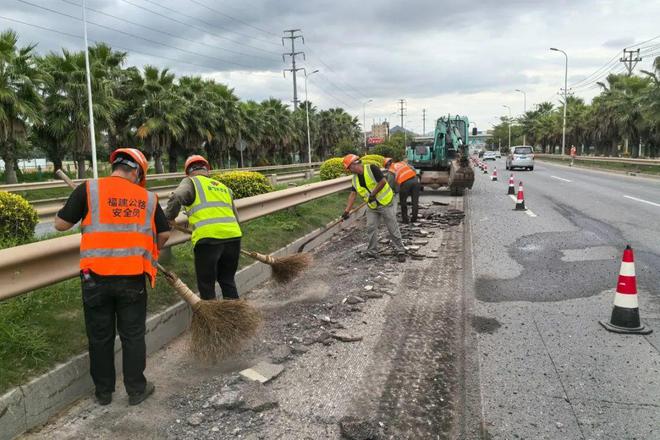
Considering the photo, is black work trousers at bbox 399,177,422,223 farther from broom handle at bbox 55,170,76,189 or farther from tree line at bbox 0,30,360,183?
tree line at bbox 0,30,360,183

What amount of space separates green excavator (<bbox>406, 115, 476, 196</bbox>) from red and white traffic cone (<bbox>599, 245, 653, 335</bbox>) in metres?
11.9

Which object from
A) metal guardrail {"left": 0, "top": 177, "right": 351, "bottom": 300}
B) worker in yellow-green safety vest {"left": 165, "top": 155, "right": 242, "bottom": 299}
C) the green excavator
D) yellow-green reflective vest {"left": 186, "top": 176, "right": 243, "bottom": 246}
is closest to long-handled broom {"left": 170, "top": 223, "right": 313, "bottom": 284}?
worker in yellow-green safety vest {"left": 165, "top": 155, "right": 242, "bottom": 299}

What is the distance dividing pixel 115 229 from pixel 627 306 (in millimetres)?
4107

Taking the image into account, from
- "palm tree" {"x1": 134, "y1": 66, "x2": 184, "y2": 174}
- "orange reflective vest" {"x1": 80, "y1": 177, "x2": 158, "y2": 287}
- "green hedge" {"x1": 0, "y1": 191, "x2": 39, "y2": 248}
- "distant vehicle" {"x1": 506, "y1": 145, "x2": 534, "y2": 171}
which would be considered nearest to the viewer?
"orange reflective vest" {"x1": 80, "y1": 177, "x2": 158, "y2": 287}

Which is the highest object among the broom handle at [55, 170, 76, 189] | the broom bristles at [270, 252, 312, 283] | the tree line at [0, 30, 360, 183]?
the tree line at [0, 30, 360, 183]

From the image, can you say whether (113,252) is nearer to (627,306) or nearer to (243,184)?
(627,306)

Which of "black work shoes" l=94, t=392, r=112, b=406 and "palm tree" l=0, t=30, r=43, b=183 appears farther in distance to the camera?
"palm tree" l=0, t=30, r=43, b=183

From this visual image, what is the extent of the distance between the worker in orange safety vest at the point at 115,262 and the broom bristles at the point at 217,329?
0.49 meters

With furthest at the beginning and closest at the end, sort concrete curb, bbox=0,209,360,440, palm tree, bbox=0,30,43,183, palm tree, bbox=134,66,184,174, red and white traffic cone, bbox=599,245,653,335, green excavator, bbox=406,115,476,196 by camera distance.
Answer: palm tree, bbox=134,66,184,174
palm tree, bbox=0,30,43,183
green excavator, bbox=406,115,476,196
red and white traffic cone, bbox=599,245,653,335
concrete curb, bbox=0,209,360,440

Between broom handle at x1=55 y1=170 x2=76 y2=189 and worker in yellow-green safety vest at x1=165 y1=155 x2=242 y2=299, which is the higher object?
broom handle at x1=55 y1=170 x2=76 y2=189

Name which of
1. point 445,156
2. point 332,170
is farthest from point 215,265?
point 445,156

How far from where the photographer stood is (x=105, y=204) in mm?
3150

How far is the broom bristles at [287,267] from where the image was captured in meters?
5.60

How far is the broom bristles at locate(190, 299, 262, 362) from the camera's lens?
3764 mm
